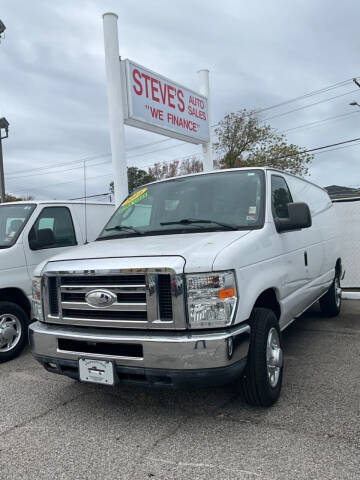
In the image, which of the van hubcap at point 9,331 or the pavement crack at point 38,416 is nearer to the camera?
the pavement crack at point 38,416

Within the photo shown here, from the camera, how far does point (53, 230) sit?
5.69 meters

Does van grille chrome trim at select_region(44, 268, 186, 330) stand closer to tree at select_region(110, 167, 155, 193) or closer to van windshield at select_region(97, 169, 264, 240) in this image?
van windshield at select_region(97, 169, 264, 240)

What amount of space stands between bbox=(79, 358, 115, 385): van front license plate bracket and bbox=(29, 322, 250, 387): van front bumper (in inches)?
1.5

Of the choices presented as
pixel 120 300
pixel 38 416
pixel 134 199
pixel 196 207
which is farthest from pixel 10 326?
pixel 196 207

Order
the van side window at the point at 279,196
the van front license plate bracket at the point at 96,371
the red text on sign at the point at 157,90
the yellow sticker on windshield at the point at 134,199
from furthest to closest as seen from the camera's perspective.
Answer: the red text on sign at the point at 157,90 → the yellow sticker on windshield at the point at 134,199 → the van side window at the point at 279,196 → the van front license plate bracket at the point at 96,371

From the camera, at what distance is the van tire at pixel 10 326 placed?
4840 millimetres

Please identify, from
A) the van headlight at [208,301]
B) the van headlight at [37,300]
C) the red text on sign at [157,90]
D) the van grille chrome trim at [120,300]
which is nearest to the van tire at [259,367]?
the van headlight at [208,301]

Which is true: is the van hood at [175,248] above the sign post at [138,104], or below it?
below

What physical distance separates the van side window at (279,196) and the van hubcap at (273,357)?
1.14 metres

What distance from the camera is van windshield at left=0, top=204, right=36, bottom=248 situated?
5.17 meters

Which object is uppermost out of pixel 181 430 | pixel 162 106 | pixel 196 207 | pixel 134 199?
pixel 162 106

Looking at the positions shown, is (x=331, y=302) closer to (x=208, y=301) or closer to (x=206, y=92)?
(x=208, y=301)

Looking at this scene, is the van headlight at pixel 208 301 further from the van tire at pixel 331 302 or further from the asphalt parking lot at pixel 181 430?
the van tire at pixel 331 302

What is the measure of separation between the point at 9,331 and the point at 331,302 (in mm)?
4611
